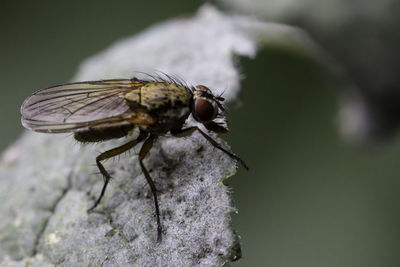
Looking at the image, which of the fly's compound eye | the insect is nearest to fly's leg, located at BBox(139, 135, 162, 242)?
the insect

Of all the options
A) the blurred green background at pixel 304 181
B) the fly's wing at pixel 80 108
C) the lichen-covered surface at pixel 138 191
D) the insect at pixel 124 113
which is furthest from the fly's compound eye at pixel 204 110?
the blurred green background at pixel 304 181

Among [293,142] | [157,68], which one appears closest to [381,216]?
[293,142]

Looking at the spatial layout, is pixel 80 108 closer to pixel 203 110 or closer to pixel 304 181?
pixel 203 110

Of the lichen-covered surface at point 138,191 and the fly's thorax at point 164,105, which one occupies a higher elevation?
the fly's thorax at point 164,105

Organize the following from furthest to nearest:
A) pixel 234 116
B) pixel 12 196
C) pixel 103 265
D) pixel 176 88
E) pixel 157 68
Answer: pixel 234 116 < pixel 157 68 < pixel 12 196 < pixel 176 88 < pixel 103 265

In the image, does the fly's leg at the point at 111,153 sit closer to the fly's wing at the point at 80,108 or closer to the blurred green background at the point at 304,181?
the fly's wing at the point at 80,108

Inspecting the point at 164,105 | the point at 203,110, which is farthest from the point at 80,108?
the point at 203,110

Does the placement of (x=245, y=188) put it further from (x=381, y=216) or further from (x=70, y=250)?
(x=70, y=250)

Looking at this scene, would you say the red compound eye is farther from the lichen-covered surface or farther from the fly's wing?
the fly's wing
